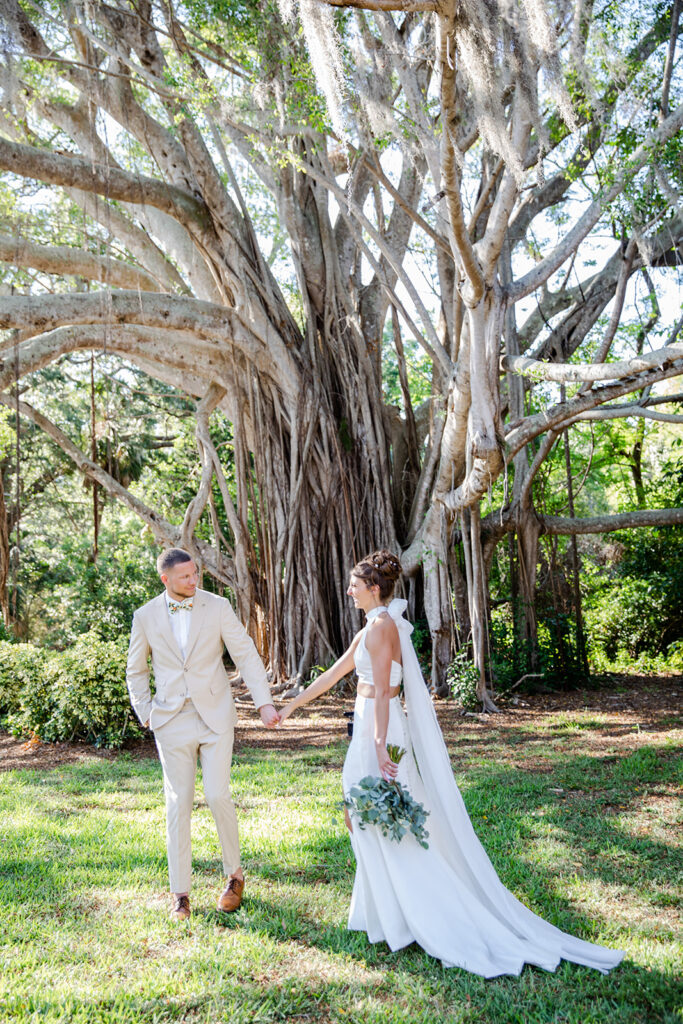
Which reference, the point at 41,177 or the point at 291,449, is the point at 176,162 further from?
the point at 291,449

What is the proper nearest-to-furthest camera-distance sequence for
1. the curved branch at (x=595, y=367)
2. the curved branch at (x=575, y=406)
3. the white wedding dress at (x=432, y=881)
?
1. the white wedding dress at (x=432, y=881)
2. the curved branch at (x=595, y=367)
3. the curved branch at (x=575, y=406)

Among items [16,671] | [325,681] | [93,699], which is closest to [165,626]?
[325,681]

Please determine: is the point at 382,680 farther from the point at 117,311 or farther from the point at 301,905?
the point at 117,311

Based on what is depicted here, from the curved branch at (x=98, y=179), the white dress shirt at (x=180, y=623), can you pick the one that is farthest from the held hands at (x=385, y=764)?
the curved branch at (x=98, y=179)

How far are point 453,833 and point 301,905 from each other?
71 cm

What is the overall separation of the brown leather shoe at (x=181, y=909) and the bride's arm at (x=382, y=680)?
0.92 meters

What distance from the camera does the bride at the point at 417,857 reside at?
271cm

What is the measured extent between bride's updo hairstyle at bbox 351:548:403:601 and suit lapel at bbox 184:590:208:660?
25.3 inches

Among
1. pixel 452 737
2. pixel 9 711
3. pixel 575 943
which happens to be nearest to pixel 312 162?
pixel 452 737

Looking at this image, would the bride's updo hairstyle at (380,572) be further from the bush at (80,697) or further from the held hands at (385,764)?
the bush at (80,697)

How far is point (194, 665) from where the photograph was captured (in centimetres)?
328

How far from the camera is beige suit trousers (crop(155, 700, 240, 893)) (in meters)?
3.14

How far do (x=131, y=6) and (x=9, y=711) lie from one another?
7176 millimetres

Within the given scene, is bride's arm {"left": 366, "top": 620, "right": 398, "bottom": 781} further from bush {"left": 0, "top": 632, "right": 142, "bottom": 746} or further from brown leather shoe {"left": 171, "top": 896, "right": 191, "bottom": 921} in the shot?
bush {"left": 0, "top": 632, "right": 142, "bottom": 746}
